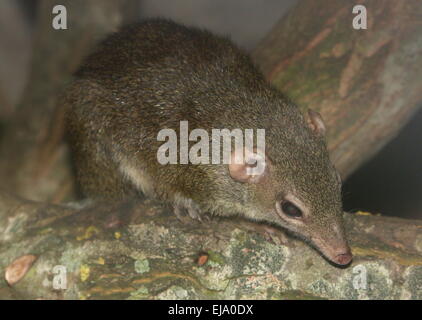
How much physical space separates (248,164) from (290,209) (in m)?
0.49

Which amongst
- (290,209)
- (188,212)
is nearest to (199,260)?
(188,212)

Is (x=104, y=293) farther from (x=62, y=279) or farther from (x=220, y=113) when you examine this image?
(x=220, y=113)

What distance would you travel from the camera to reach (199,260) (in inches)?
179

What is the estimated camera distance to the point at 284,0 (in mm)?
8867

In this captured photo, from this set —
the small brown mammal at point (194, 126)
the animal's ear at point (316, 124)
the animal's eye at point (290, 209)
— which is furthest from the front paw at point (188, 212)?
the animal's ear at point (316, 124)

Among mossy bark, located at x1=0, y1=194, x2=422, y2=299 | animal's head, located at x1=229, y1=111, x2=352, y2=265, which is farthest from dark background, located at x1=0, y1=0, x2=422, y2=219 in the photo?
animal's head, located at x1=229, y1=111, x2=352, y2=265

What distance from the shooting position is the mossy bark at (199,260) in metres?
4.32

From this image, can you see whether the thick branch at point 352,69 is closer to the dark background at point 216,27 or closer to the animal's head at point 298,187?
the dark background at point 216,27

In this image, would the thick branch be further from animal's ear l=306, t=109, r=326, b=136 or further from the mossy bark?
the mossy bark

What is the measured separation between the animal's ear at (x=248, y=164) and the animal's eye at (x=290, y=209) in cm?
29

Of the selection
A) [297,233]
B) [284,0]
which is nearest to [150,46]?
[297,233]

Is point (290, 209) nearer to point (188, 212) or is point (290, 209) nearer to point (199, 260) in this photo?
point (199, 260)

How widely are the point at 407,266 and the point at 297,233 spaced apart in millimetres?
877
